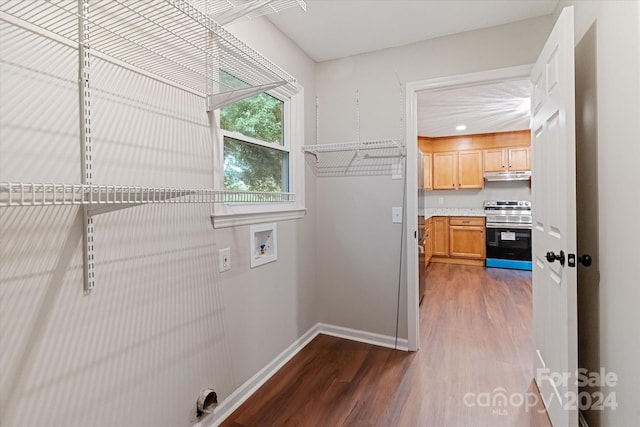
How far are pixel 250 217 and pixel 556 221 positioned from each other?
168 centimetres

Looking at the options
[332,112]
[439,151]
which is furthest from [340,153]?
[439,151]

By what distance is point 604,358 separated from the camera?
1.36 metres

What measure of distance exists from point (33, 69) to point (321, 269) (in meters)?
2.29

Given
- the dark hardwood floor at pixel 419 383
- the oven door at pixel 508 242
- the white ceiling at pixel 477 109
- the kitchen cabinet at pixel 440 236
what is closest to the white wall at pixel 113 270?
the dark hardwood floor at pixel 419 383

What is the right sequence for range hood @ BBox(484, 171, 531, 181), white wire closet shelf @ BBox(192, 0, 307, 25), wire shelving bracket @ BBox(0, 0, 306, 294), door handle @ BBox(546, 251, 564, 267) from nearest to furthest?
wire shelving bracket @ BBox(0, 0, 306, 294) → white wire closet shelf @ BBox(192, 0, 307, 25) → door handle @ BBox(546, 251, 564, 267) → range hood @ BBox(484, 171, 531, 181)

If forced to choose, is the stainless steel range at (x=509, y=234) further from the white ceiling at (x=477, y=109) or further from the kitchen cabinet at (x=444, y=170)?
the white ceiling at (x=477, y=109)

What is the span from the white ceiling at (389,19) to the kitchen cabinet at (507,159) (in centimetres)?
382

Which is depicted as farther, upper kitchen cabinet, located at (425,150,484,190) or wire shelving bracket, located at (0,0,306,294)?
upper kitchen cabinet, located at (425,150,484,190)

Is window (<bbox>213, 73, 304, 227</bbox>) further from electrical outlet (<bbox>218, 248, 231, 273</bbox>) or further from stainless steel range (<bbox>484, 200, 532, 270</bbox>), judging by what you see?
stainless steel range (<bbox>484, 200, 532, 270</bbox>)

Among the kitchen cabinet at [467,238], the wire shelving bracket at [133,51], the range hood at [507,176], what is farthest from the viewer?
the kitchen cabinet at [467,238]

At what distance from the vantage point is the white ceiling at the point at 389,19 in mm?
1945

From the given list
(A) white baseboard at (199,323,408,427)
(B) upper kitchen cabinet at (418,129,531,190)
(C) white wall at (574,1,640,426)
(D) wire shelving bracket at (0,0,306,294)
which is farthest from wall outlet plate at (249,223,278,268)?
(B) upper kitchen cabinet at (418,129,531,190)

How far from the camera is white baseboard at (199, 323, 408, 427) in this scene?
169cm

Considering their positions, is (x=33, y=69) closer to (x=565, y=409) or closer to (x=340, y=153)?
(x=340, y=153)
